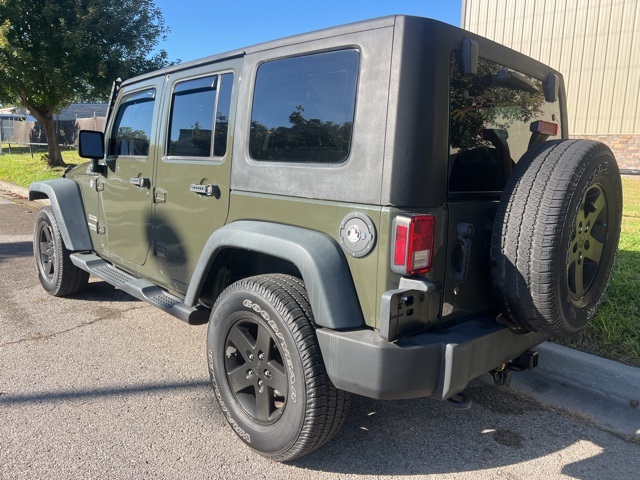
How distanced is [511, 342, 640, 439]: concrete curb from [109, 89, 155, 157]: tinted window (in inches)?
123

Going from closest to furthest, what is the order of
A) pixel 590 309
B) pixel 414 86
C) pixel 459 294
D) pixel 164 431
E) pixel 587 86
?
pixel 414 86
pixel 459 294
pixel 590 309
pixel 164 431
pixel 587 86

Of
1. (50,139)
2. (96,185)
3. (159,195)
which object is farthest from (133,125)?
(50,139)

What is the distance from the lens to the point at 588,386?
3273mm

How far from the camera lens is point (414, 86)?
2.14 m

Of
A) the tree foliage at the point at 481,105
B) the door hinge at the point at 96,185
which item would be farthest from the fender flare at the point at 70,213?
the tree foliage at the point at 481,105

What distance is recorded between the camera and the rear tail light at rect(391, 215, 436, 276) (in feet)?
6.84

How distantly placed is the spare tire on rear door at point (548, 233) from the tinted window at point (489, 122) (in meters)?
0.21

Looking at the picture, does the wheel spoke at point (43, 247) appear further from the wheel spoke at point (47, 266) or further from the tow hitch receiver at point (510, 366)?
the tow hitch receiver at point (510, 366)

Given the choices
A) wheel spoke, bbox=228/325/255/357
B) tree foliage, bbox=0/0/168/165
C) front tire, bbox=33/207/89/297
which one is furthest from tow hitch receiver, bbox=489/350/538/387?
tree foliage, bbox=0/0/168/165

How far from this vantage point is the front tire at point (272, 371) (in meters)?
2.31

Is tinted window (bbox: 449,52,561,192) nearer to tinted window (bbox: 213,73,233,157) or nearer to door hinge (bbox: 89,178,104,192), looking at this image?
tinted window (bbox: 213,73,233,157)

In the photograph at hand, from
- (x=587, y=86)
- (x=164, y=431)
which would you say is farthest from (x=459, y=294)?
(x=587, y=86)

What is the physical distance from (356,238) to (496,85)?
1.13m

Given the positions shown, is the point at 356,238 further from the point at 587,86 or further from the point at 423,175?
the point at 587,86
